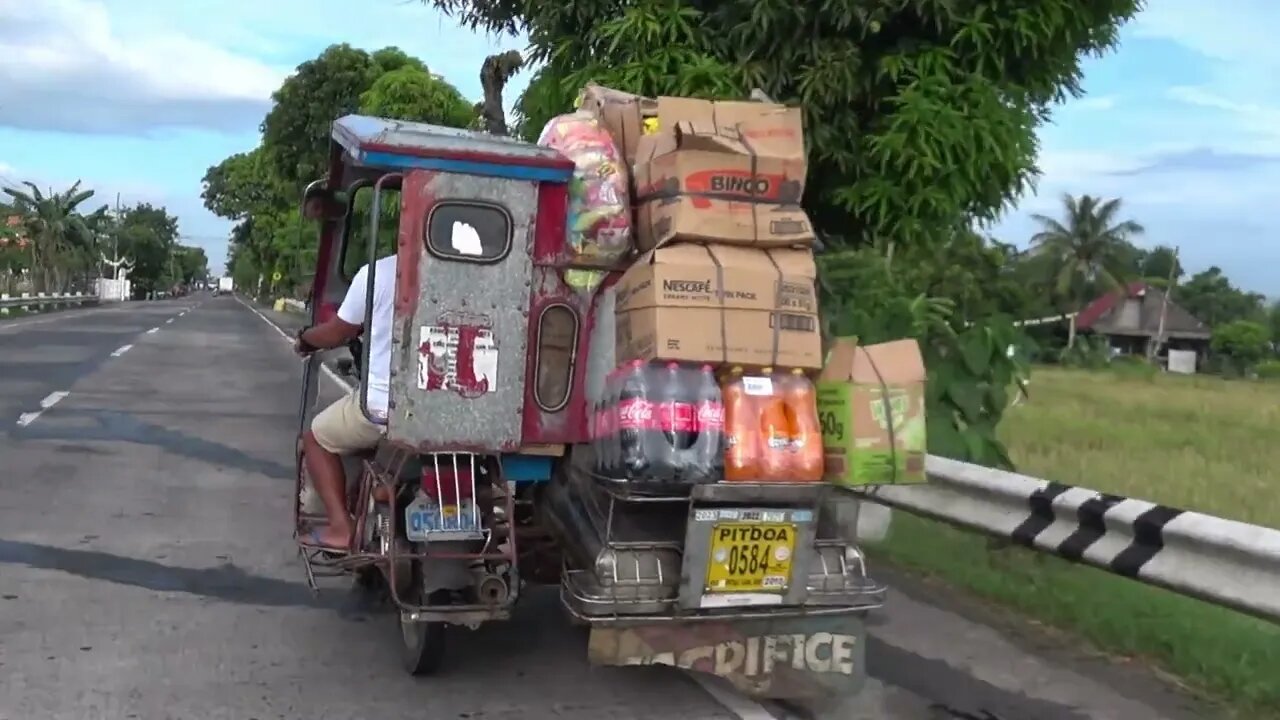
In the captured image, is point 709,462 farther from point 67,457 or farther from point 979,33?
point 67,457

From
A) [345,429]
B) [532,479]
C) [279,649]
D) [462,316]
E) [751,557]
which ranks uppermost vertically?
[462,316]

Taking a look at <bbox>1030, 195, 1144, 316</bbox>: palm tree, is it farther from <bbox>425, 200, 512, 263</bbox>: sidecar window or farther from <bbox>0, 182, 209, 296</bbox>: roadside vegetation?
<bbox>425, 200, 512, 263</bbox>: sidecar window

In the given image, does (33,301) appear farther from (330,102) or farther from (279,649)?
(279,649)

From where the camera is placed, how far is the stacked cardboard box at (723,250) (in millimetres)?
4793

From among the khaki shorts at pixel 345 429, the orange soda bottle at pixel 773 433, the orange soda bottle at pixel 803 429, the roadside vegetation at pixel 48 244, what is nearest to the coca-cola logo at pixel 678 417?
the orange soda bottle at pixel 773 433

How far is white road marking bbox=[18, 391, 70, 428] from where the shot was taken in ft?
45.2

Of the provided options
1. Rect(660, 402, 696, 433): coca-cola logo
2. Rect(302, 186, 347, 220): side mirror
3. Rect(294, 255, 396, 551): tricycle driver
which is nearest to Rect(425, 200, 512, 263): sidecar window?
Rect(294, 255, 396, 551): tricycle driver

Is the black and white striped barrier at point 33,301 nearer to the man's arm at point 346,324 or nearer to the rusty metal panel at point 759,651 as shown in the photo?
the man's arm at point 346,324

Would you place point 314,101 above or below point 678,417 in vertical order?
above

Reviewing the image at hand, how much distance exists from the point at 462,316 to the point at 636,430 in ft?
2.96

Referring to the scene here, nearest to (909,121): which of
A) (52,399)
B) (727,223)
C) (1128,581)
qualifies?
(1128,581)

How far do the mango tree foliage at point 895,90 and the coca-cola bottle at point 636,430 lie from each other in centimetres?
405

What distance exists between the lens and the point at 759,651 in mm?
5023

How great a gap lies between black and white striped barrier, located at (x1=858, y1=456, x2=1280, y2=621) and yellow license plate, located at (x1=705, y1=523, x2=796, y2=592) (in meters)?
0.63
